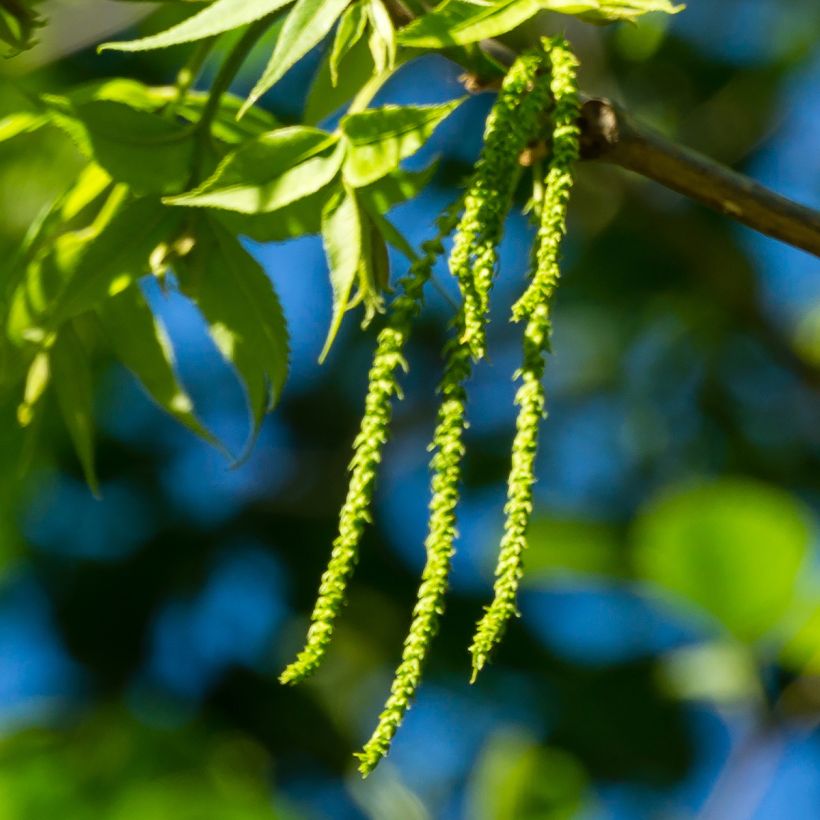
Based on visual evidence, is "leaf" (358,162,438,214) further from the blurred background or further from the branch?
the blurred background

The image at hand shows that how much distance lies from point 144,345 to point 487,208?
41 centimetres

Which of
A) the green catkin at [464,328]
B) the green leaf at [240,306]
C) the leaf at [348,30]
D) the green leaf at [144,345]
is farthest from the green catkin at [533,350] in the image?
the green leaf at [144,345]

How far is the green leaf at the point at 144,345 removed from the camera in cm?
116

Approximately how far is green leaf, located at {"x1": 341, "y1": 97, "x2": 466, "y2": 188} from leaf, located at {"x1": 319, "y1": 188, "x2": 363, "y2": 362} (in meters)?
0.02

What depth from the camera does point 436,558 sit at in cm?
86

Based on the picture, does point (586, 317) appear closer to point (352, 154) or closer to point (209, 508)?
point (209, 508)

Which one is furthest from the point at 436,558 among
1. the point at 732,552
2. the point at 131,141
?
the point at 732,552

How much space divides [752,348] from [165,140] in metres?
2.19

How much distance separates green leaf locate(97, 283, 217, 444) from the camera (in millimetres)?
1156

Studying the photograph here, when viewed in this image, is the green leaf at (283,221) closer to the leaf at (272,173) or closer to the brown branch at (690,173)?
the leaf at (272,173)

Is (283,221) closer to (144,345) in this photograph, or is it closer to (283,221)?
(283,221)

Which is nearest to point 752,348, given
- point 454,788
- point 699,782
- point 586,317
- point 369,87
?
point 586,317

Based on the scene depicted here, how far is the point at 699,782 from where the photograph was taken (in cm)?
264

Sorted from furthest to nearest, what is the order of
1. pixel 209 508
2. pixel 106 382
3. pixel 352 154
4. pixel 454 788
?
pixel 209 508 → pixel 106 382 → pixel 454 788 → pixel 352 154
